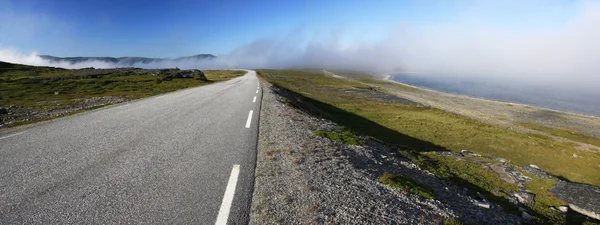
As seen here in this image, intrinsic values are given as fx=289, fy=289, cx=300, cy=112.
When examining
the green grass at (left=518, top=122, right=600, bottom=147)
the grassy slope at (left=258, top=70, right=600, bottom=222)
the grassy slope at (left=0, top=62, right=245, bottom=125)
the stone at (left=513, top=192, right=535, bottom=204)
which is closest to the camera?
the stone at (left=513, top=192, right=535, bottom=204)

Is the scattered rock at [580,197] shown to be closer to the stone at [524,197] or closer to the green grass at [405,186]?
the stone at [524,197]

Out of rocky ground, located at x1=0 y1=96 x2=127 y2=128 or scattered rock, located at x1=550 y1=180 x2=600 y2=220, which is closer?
scattered rock, located at x1=550 y1=180 x2=600 y2=220

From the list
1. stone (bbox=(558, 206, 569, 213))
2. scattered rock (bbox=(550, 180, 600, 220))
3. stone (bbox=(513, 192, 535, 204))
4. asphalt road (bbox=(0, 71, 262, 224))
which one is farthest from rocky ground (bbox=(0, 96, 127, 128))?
scattered rock (bbox=(550, 180, 600, 220))

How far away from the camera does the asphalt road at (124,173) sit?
5.25 meters

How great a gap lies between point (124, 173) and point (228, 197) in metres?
3.01

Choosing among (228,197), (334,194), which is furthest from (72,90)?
(334,194)

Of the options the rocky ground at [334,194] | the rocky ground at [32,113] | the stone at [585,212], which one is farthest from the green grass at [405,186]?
the rocky ground at [32,113]

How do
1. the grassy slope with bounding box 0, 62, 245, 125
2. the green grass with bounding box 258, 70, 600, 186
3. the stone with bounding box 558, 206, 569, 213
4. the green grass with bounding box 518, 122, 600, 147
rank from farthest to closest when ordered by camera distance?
the green grass with bounding box 518, 122, 600, 147 < the grassy slope with bounding box 0, 62, 245, 125 < the green grass with bounding box 258, 70, 600, 186 < the stone with bounding box 558, 206, 569, 213

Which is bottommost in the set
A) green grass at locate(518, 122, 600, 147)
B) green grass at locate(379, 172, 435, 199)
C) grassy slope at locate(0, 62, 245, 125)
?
green grass at locate(518, 122, 600, 147)

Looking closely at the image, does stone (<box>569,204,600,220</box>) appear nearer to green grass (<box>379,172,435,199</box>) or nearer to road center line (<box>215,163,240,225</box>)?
green grass (<box>379,172,435,199</box>)


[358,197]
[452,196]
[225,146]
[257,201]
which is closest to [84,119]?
[225,146]

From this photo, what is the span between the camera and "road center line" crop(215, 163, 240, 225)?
5.17 meters

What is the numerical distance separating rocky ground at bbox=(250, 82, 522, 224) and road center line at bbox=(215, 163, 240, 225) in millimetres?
490

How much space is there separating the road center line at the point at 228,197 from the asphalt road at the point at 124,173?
0.08m
